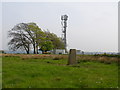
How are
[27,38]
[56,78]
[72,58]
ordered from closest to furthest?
[56,78] → [72,58] → [27,38]

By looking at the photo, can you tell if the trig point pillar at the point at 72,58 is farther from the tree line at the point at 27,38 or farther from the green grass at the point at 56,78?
the tree line at the point at 27,38

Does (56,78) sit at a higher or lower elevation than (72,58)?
lower

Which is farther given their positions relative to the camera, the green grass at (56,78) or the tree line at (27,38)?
the tree line at (27,38)

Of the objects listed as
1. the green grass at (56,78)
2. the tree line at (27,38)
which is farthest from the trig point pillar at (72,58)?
the tree line at (27,38)

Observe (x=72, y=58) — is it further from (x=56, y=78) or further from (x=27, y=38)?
(x=27, y=38)

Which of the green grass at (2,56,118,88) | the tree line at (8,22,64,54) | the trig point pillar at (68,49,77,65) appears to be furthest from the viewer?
the tree line at (8,22,64,54)

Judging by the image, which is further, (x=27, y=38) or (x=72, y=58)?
(x=27, y=38)

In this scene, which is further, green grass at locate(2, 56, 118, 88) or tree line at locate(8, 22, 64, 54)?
tree line at locate(8, 22, 64, 54)

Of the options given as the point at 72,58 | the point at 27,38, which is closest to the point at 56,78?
the point at 72,58

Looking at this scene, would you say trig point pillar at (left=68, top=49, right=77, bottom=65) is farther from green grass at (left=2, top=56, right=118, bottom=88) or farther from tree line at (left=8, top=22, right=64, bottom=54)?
tree line at (left=8, top=22, right=64, bottom=54)

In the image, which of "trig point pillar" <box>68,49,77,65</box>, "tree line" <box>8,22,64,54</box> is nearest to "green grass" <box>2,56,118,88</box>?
"trig point pillar" <box>68,49,77,65</box>

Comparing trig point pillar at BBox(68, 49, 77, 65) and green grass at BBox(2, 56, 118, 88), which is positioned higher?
trig point pillar at BBox(68, 49, 77, 65)

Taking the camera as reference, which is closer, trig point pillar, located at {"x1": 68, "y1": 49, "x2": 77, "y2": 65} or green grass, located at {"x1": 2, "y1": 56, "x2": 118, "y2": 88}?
green grass, located at {"x1": 2, "y1": 56, "x2": 118, "y2": 88}

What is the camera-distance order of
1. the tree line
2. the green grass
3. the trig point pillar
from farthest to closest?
the tree line
the trig point pillar
the green grass
